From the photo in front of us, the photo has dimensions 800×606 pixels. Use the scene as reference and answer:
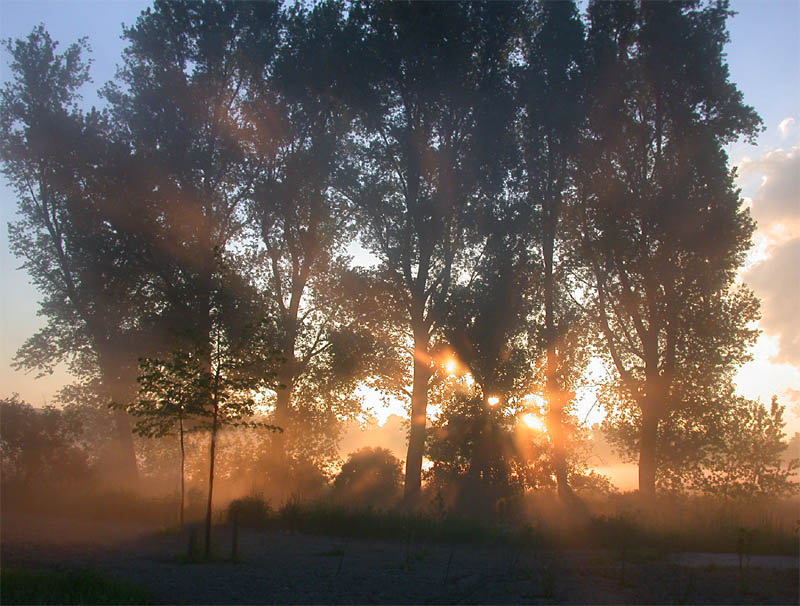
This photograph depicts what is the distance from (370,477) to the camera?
27484mm

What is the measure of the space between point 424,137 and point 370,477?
46.8 ft

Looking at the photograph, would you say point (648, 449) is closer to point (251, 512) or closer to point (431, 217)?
point (431, 217)

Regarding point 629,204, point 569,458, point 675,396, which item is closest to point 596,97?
point 629,204

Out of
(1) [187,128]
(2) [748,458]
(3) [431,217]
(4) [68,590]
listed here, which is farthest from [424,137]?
(4) [68,590]

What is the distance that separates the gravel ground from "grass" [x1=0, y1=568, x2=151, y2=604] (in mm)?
594

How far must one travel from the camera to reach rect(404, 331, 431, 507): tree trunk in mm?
24969

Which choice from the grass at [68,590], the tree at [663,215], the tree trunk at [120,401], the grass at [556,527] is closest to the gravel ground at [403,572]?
the grass at [68,590]

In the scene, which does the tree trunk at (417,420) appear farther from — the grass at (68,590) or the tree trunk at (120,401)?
the grass at (68,590)

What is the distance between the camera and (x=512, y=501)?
22.9 metres

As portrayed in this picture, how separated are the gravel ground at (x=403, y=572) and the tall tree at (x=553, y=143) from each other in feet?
35.6

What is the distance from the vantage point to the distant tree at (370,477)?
26.6m

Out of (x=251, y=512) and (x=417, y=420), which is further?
(x=417, y=420)

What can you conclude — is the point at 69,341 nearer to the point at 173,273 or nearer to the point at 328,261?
the point at 173,273

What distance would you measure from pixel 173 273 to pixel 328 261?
634cm
